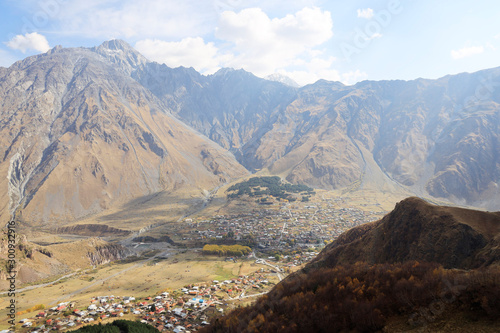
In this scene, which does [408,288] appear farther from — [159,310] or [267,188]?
[267,188]

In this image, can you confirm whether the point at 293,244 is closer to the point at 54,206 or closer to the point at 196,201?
the point at 196,201

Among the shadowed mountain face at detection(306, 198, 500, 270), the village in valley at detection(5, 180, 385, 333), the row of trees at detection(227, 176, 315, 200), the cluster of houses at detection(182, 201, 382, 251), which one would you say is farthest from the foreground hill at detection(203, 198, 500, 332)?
the row of trees at detection(227, 176, 315, 200)

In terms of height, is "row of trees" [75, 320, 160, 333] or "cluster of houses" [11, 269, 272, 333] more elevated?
"row of trees" [75, 320, 160, 333]

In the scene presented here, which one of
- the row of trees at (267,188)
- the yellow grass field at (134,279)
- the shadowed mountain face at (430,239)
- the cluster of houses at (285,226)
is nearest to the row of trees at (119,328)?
the yellow grass field at (134,279)

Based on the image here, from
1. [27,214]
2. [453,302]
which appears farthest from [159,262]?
[27,214]

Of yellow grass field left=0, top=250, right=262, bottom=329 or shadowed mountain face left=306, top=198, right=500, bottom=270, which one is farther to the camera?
yellow grass field left=0, top=250, right=262, bottom=329

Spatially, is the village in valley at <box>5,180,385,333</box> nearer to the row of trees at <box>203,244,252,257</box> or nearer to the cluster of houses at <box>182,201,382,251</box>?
the cluster of houses at <box>182,201,382,251</box>

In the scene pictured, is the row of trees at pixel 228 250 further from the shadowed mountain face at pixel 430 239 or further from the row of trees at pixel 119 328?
the row of trees at pixel 119 328

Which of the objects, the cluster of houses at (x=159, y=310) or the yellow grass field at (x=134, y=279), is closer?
the cluster of houses at (x=159, y=310)

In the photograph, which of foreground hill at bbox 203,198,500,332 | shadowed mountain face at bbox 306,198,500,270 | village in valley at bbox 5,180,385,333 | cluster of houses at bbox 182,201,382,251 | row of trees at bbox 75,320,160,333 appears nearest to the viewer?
foreground hill at bbox 203,198,500,332
